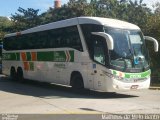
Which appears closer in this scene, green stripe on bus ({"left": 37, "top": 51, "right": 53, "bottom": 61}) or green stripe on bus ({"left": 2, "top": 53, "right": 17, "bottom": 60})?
green stripe on bus ({"left": 37, "top": 51, "right": 53, "bottom": 61})

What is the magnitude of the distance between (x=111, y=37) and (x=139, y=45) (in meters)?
1.73

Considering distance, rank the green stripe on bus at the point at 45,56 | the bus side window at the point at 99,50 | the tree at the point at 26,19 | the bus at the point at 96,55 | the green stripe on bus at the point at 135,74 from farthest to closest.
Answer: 1. the tree at the point at 26,19
2. the green stripe on bus at the point at 45,56
3. the bus side window at the point at 99,50
4. the bus at the point at 96,55
5. the green stripe on bus at the point at 135,74

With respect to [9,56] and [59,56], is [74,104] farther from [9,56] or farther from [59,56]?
[9,56]

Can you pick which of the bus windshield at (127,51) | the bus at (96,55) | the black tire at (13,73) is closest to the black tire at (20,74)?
the black tire at (13,73)

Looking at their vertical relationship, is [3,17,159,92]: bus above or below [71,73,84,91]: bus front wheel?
above

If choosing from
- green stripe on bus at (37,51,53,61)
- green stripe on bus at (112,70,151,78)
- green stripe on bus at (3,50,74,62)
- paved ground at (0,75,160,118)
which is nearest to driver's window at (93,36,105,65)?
green stripe on bus at (112,70,151,78)

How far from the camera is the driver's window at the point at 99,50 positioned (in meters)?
17.6

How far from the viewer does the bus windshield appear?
57.2ft

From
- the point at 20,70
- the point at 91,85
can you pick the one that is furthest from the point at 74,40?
the point at 20,70

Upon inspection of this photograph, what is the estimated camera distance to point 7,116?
501 inches

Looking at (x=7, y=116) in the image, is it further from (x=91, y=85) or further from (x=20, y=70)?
(x=20, y=70)

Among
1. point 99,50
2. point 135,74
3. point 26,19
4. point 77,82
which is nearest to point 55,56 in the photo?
point 77,82

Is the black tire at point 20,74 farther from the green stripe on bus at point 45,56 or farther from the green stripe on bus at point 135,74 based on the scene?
the green stripe on bus at point 135,74

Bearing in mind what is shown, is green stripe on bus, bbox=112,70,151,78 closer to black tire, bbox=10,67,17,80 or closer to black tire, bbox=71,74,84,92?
black tire, bbox=71,74,84,92
